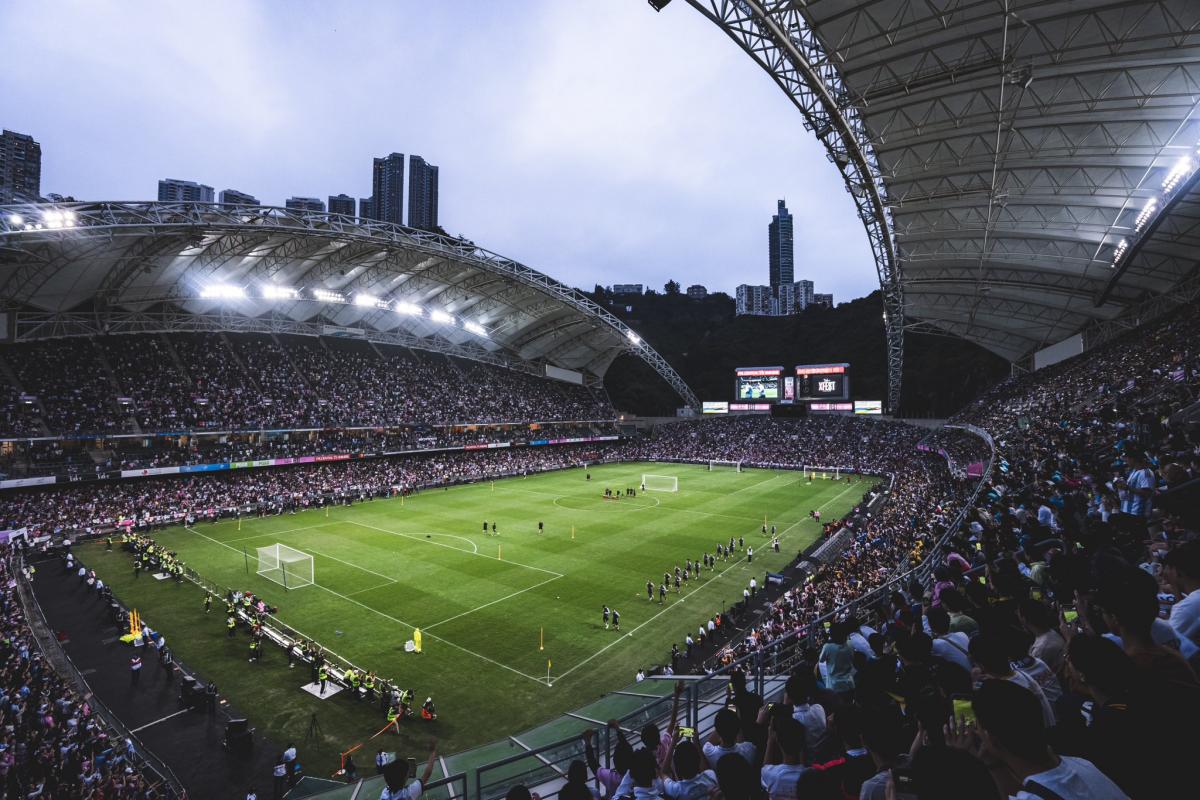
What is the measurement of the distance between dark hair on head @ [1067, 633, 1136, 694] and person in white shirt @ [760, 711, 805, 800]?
157cm

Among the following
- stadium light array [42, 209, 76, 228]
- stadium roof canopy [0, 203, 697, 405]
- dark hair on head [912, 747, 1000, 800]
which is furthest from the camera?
stadium roof canopy [0, 203, 697, 405]

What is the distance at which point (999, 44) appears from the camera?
1719cm

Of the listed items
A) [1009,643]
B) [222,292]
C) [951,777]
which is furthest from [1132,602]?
[222,292]

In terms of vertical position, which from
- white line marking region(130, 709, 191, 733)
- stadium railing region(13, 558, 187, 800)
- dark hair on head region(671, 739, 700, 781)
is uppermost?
dark hair on head region(671, 739, 700, 781)

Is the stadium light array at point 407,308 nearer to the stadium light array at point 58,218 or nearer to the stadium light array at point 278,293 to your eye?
the stadium light array at point 278,293

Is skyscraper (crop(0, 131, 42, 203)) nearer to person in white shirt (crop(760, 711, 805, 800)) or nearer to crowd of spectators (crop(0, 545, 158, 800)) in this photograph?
crowd of spectators (crop(0, 545, 158, 800))

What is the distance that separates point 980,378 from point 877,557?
6999cm

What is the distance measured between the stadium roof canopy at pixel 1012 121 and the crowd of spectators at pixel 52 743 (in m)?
23.5

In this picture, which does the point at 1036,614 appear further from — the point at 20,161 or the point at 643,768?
the point at 20,161

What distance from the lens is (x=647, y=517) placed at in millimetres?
40125

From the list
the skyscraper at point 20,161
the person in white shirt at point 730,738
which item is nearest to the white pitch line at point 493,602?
the person in white shirt at point 730,738

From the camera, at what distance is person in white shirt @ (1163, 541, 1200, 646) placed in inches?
149

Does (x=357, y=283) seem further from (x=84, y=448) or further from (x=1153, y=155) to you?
(x=1153, y=155)

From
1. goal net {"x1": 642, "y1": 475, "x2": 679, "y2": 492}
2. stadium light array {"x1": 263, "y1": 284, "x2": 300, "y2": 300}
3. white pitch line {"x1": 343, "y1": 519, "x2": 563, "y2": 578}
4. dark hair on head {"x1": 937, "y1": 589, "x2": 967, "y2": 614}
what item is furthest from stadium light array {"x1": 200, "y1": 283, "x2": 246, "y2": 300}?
dark hair on head {"x1": 937, "y1": 589, "x2": 967, "y2": 614}
